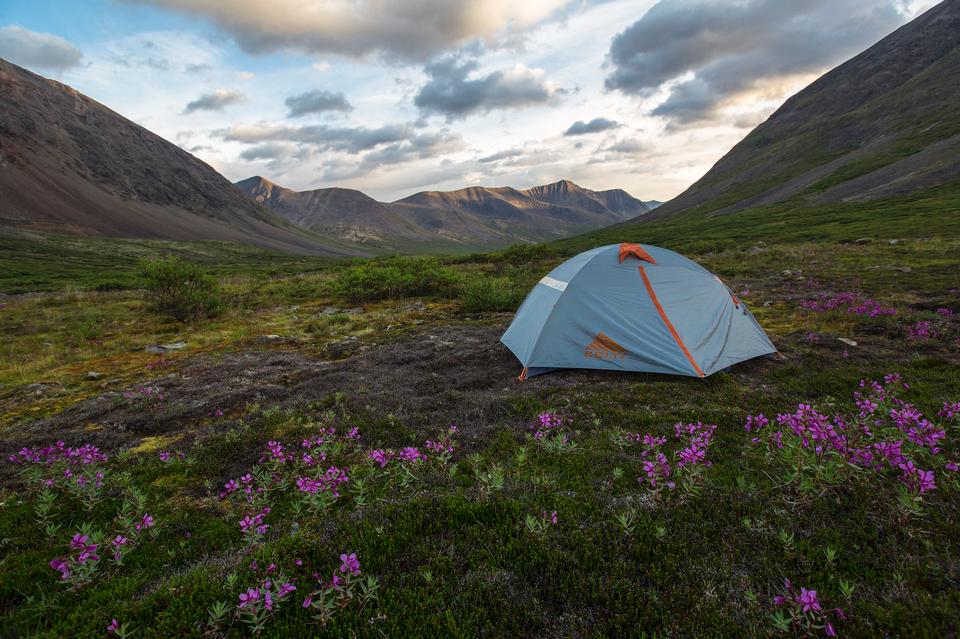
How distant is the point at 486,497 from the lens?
15.1ft

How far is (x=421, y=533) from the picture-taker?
4.15m

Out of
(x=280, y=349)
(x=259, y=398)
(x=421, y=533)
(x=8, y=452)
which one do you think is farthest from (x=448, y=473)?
(x=280, y=349)

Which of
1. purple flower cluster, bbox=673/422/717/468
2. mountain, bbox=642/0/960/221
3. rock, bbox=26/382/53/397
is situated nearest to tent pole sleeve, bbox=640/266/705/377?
purple flower cluster, bbox=673/422/717/468

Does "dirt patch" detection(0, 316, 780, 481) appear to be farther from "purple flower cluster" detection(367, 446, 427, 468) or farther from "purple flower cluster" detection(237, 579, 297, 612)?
"purple flower cluster" detection(237, 579, 297, 612)

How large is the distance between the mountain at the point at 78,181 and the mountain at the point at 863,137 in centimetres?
18078

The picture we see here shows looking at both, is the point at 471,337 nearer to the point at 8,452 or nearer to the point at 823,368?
the point at 823,368

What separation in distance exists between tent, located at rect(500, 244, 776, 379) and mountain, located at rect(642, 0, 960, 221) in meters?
90.8

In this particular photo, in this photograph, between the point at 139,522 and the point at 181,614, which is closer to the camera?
the point at 181,614

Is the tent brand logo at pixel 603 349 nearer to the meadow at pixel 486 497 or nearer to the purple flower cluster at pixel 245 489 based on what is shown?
the meadow at pixel 486 497

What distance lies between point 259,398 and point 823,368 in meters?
13.0

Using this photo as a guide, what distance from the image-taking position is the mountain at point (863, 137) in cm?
8486

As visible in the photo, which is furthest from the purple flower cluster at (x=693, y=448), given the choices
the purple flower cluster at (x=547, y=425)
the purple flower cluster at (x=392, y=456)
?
the purple flower cluster at (x=392, y=456)

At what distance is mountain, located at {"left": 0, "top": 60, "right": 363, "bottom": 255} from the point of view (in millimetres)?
127250

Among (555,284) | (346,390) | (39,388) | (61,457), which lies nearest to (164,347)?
(39,388)
